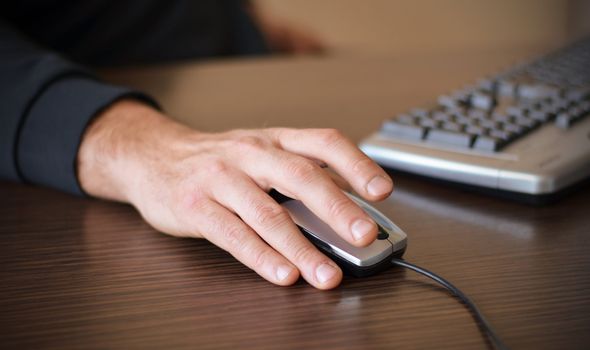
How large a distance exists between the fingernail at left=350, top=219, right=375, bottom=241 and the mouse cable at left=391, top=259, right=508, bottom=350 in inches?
1.7

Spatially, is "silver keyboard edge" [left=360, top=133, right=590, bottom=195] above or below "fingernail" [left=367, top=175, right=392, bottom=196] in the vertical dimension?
below

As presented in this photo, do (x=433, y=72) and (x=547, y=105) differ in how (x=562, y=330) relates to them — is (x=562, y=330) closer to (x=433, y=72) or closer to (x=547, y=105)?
(x=547, y=105)

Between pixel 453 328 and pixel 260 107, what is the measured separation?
1.86 ft

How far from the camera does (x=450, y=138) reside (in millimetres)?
649

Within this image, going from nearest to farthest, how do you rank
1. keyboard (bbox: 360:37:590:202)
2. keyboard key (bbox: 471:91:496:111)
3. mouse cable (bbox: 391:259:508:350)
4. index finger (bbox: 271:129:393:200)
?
mouse cable (bbox: 391:259:508:350) < index finger (bbox: 271:129:393:200) < keyboard (bbox: 360:37:590:202) < keyboard key (bbox: 471:91:496:111)

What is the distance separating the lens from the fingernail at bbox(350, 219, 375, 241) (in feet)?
1.51

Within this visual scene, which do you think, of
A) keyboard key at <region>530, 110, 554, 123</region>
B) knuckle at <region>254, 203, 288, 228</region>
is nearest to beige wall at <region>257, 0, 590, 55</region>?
keyboard key at <region>530, 110, 554, 123</region>

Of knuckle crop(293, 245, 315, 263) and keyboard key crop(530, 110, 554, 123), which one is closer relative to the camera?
knuckle crop(293, 245, 315, 263)

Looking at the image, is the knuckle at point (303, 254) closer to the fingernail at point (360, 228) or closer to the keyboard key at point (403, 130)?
the fingernail at point (360, 228)

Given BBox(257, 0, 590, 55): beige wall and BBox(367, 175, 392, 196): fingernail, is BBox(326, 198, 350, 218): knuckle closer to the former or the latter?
BBox(367, 175, 392, 196): fingernail

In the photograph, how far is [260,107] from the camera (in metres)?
0.92

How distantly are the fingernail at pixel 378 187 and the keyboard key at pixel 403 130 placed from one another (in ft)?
0.65

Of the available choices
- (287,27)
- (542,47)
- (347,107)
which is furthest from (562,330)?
(287,27)

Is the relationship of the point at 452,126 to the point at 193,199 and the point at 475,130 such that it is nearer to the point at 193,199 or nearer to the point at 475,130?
the point at 475,130
